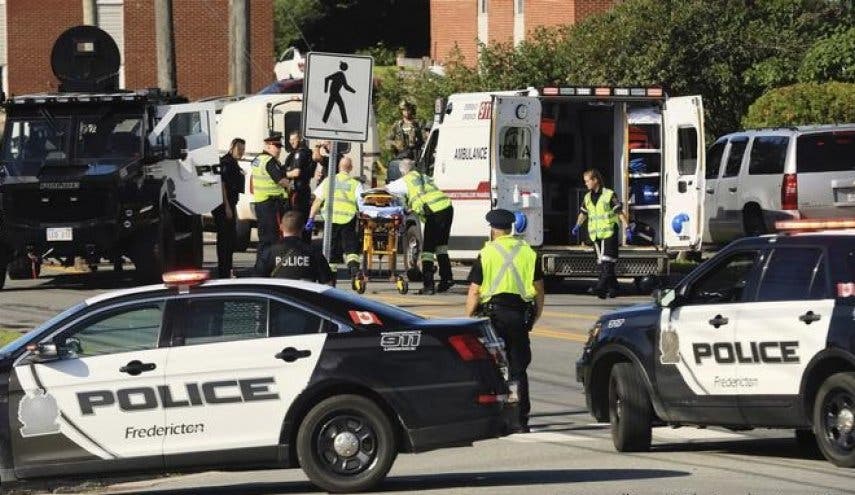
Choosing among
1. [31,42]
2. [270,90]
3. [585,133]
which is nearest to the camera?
[585,133]

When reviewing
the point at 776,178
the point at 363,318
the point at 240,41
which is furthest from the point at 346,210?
the point at 240,41

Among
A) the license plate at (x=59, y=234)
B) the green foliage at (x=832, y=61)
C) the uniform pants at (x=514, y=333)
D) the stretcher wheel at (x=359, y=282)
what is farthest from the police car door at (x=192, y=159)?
the green foliage at (x=832, y=61)

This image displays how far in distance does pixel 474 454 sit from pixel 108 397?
339cm

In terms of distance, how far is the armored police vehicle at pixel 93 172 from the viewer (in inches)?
936

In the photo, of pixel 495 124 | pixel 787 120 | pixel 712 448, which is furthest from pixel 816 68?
pixel 712 448

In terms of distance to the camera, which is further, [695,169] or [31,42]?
[31,42]

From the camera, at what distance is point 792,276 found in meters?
12.3

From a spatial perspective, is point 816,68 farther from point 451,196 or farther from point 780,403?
point 780,403

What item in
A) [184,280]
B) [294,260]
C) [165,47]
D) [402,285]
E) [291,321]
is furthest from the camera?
[165,47]

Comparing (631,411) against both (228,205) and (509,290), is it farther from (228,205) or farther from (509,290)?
(228,205)

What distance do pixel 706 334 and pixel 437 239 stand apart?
34.4 feet

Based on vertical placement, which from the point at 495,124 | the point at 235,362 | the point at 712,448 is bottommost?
the point at 712,448

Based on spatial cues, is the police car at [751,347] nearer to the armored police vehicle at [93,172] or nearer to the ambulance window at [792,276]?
the ambulance window at [792,276]

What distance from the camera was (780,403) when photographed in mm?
12258
